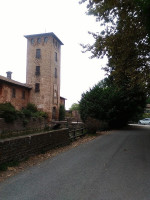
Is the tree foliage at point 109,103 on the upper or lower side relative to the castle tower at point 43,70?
lower

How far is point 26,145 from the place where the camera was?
25.7 ft

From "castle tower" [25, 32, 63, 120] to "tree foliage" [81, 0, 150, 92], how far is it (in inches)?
964

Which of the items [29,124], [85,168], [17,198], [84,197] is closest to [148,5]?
[85,168]

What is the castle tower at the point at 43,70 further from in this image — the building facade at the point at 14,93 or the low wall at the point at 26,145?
the low wall at the point at 26,145

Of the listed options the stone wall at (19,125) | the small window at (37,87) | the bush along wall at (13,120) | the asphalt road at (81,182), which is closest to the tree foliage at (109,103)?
the stone wall at (19,125)

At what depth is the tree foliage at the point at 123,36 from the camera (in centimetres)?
864

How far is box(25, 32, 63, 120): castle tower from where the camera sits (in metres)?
36.1

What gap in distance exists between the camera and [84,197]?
418cm

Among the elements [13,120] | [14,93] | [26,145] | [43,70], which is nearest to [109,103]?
[13,120]

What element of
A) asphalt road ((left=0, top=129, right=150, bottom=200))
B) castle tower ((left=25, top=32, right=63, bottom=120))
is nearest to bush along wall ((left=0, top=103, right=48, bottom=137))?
castle tower ((left=25, top=32, right=63, bottom=120))

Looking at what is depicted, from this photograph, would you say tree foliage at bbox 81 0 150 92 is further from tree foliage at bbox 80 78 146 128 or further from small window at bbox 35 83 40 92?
small window at bbox 35 83 40 92

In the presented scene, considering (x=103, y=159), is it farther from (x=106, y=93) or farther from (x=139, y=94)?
(x=139, y=94)

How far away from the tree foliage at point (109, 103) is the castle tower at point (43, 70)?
10.1 m

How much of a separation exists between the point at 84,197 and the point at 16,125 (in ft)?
67.1
